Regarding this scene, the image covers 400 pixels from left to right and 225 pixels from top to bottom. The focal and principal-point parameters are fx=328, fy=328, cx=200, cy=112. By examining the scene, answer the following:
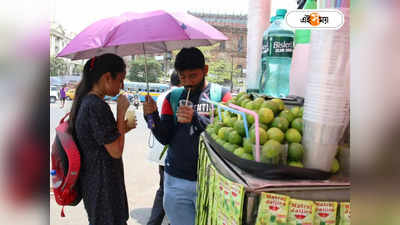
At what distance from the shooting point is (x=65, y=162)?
7.25 feet

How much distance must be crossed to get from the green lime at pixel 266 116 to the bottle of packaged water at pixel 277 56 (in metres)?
0.32

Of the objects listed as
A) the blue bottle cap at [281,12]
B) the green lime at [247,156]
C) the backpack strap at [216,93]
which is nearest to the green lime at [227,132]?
the green lime at [247,156]

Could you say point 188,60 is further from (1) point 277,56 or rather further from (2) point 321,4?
(2) point 321,4

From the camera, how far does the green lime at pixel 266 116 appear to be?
1.22m

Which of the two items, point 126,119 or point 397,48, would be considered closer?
point 397,48

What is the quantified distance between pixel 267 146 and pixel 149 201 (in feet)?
13.0

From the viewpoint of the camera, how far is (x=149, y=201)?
4.72 m

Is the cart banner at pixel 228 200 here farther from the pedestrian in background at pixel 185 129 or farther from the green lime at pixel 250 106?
the pedestrian in background at pixel 185 129

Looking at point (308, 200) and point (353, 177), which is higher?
point (353, 177)

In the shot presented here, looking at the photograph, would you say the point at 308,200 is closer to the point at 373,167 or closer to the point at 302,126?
the point at 302,126

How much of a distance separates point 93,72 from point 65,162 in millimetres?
658

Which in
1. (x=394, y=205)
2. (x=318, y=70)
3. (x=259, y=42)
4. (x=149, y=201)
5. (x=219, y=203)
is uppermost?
(x=259, y=42)

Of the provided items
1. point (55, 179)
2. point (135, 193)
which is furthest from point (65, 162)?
point (135, 193)

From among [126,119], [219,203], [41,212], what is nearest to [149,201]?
[126,119]
